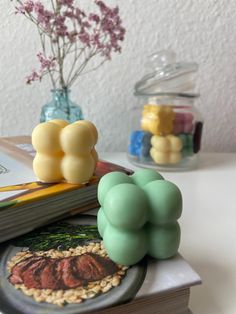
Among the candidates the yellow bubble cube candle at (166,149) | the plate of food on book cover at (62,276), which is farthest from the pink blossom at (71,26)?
the plate of food on book cover at (62,276)

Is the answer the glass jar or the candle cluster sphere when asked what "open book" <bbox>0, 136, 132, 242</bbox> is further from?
the glass jar

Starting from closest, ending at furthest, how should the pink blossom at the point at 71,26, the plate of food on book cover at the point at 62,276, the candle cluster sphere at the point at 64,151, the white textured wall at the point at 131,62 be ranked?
the plate of food on book cover at the point at 62,276, the candle cluster sphere at the point at 64,151, the pink blossom at the point at 71,26, the white textured wall at the point at 131,62

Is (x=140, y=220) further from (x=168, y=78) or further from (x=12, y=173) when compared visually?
(x=168, y=78)

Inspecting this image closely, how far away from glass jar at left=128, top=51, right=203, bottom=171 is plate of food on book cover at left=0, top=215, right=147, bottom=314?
32cm

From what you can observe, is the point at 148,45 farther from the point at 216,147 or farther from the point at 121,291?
the point at 121,291

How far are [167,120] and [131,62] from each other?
0.62 ft

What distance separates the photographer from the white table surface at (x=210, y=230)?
260 millimetres

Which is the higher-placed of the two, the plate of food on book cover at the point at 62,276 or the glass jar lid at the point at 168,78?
the glass jar lid at the point at 168,78

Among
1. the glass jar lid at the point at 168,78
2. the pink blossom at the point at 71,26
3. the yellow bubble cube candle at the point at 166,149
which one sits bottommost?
the yellow bubble cube candle at the point at 166,149

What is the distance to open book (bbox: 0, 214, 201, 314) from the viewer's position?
213 millimetres

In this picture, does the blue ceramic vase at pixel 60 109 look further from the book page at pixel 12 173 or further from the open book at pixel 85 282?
the open book at pixel 85 282

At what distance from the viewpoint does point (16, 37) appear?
0.68 m

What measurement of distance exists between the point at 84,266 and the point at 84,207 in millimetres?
116

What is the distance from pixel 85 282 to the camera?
0.76 ft
